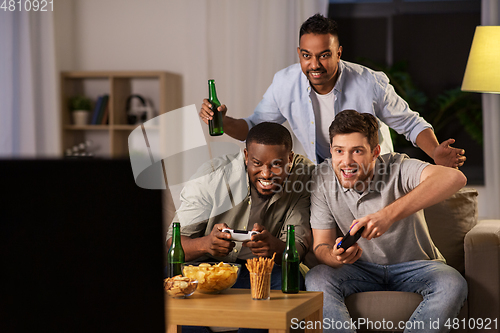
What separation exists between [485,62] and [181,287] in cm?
173

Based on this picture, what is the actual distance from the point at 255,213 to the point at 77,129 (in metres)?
2.35

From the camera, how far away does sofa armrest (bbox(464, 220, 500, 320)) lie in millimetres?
1838

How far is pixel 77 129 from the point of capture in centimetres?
395

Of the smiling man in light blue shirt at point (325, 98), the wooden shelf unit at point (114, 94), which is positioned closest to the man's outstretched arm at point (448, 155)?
the smiling man in light blue shirt at point (325, 98)

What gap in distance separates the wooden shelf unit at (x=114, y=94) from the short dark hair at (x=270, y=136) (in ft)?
6.05

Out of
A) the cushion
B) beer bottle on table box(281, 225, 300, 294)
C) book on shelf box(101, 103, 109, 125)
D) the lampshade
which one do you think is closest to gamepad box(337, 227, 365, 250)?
beer bottle on table box(281, 225, 300, 294)

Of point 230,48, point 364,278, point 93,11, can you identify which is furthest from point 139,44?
point 364,278

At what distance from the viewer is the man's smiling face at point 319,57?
2.18 metres

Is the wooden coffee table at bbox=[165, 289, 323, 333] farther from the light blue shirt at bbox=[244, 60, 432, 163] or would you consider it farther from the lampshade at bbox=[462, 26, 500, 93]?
the lampshade at bbox=[462, 26, 500, 93]

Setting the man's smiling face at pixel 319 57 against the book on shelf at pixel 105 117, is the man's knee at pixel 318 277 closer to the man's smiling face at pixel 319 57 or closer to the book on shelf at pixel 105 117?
the man's smiling face at pixel 319 57

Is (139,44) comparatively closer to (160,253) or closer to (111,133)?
(111,133)

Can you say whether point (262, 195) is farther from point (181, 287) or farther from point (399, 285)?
point (181, 287)

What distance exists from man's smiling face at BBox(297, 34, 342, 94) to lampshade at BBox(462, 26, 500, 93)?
25.4 inches

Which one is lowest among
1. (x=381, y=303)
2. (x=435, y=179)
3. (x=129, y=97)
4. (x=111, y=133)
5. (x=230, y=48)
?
(x=381, y=303)
